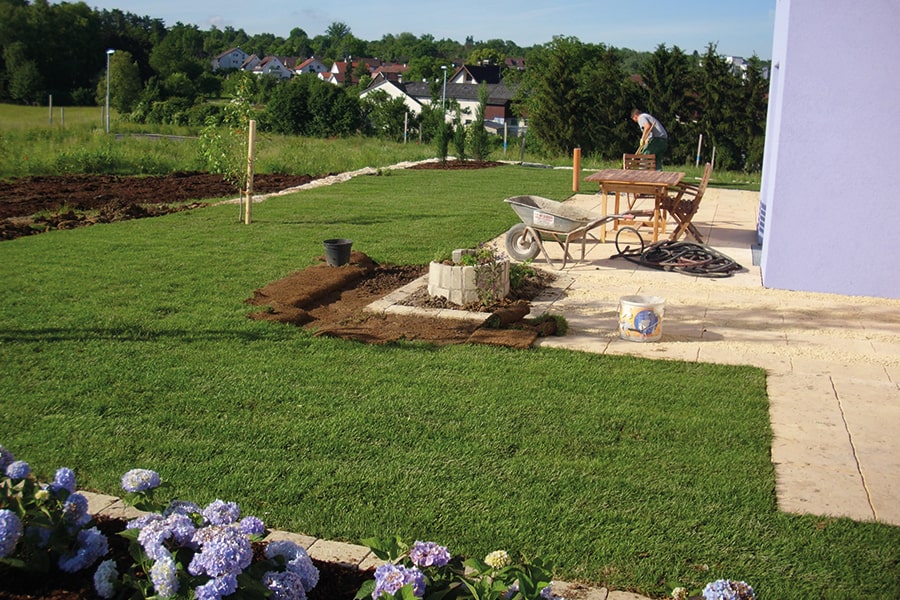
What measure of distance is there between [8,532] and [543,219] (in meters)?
6.92

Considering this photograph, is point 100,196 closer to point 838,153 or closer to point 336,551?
point 838,153

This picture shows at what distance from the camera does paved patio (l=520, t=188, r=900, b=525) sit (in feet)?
13.2

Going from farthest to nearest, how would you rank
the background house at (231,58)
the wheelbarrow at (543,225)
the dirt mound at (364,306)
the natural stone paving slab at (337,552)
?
1. the background house at (231,58)
2. the wheelbarrow at (543,225)
3. the dirt mound at (364,306)
4. the natural stone paving slab at (337,552)

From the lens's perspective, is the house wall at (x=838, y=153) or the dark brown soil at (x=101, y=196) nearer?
the house wall at (x=838, y=153)

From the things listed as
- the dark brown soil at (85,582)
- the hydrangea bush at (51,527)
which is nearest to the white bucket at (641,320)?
the dark brown soil at (85,582)

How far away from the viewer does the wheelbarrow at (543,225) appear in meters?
8.62

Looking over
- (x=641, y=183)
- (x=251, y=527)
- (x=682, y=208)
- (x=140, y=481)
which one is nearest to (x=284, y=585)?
(x=251, y=527)

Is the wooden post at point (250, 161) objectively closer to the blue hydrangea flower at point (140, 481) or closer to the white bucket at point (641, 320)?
the white bucket at point (641, 320)

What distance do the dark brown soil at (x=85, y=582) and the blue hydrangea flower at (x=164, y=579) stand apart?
0.47 meters

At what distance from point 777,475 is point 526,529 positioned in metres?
1.43

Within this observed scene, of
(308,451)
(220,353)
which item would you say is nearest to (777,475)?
(308,451)

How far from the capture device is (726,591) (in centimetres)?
205

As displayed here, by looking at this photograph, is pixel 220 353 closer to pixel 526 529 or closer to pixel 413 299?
pixel 413 299

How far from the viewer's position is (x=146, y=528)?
227 cm
